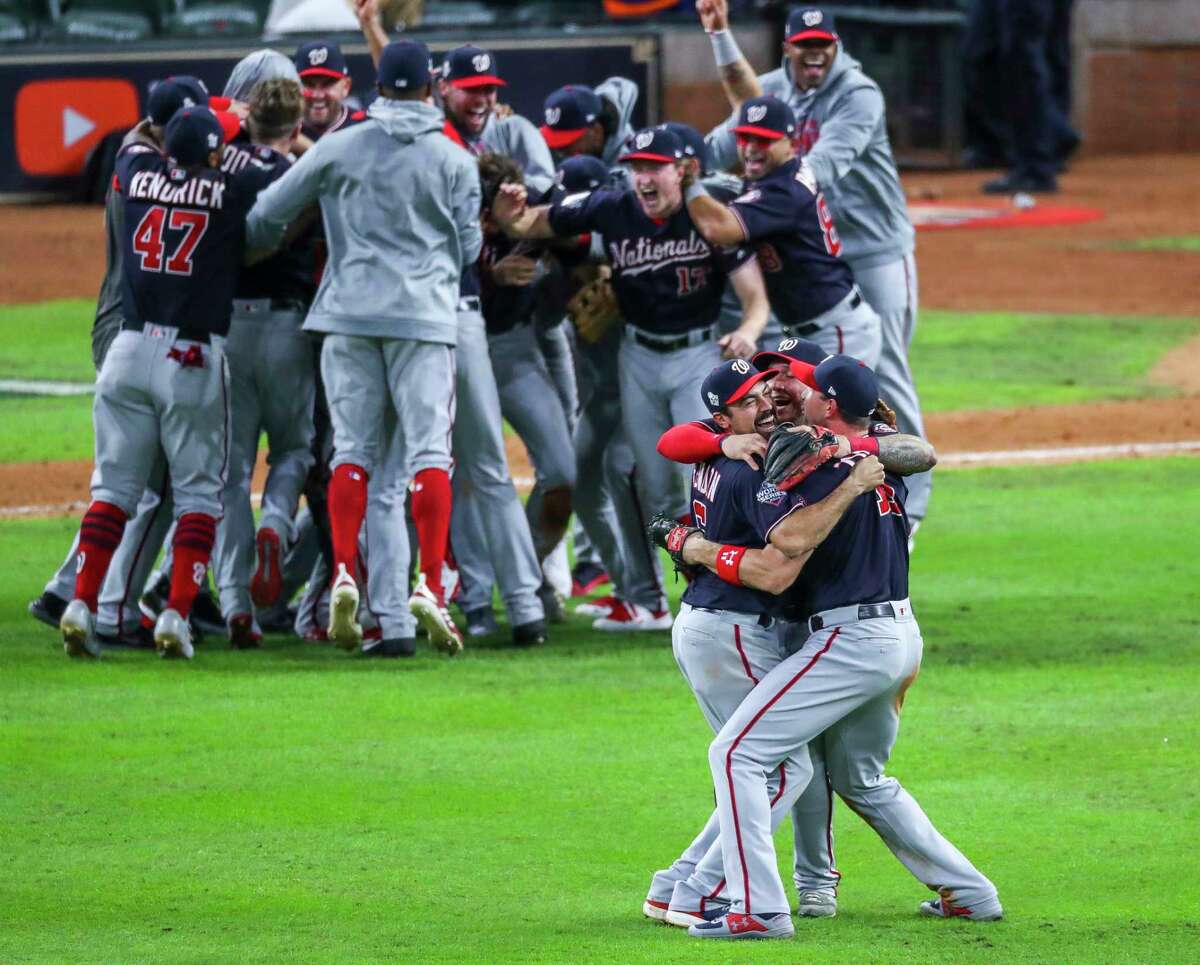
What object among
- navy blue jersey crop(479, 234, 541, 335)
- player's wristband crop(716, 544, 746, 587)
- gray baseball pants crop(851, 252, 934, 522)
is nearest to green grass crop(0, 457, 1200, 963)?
gray baseball pants crop(851, 252, 934, 522)

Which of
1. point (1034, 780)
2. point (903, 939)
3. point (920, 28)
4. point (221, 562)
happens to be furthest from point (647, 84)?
point (903, 939)

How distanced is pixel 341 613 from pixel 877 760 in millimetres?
2620

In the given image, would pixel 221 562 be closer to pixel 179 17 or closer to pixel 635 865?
pixel 635 865

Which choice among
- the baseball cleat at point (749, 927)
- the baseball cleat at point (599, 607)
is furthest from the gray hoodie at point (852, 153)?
the baseball cleat at point (749, 927)

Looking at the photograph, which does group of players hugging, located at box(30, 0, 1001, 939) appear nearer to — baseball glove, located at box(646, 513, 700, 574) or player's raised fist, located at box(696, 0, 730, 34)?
player's raised fist, located at box(696, 0, 730, 34)

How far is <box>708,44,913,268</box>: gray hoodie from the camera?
9211 millimetres

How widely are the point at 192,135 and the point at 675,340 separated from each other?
1857 mm

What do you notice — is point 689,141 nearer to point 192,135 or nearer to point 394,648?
point 192,135

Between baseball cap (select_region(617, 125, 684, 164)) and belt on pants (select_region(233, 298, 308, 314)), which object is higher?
baseball cap (select_region(617, 125, 684, 164))

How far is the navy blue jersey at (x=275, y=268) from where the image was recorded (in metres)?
8.04

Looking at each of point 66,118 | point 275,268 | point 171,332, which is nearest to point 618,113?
point 275,268

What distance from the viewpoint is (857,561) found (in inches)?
204

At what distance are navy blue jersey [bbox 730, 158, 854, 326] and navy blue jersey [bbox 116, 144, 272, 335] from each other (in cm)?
180

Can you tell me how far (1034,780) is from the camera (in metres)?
6.49
